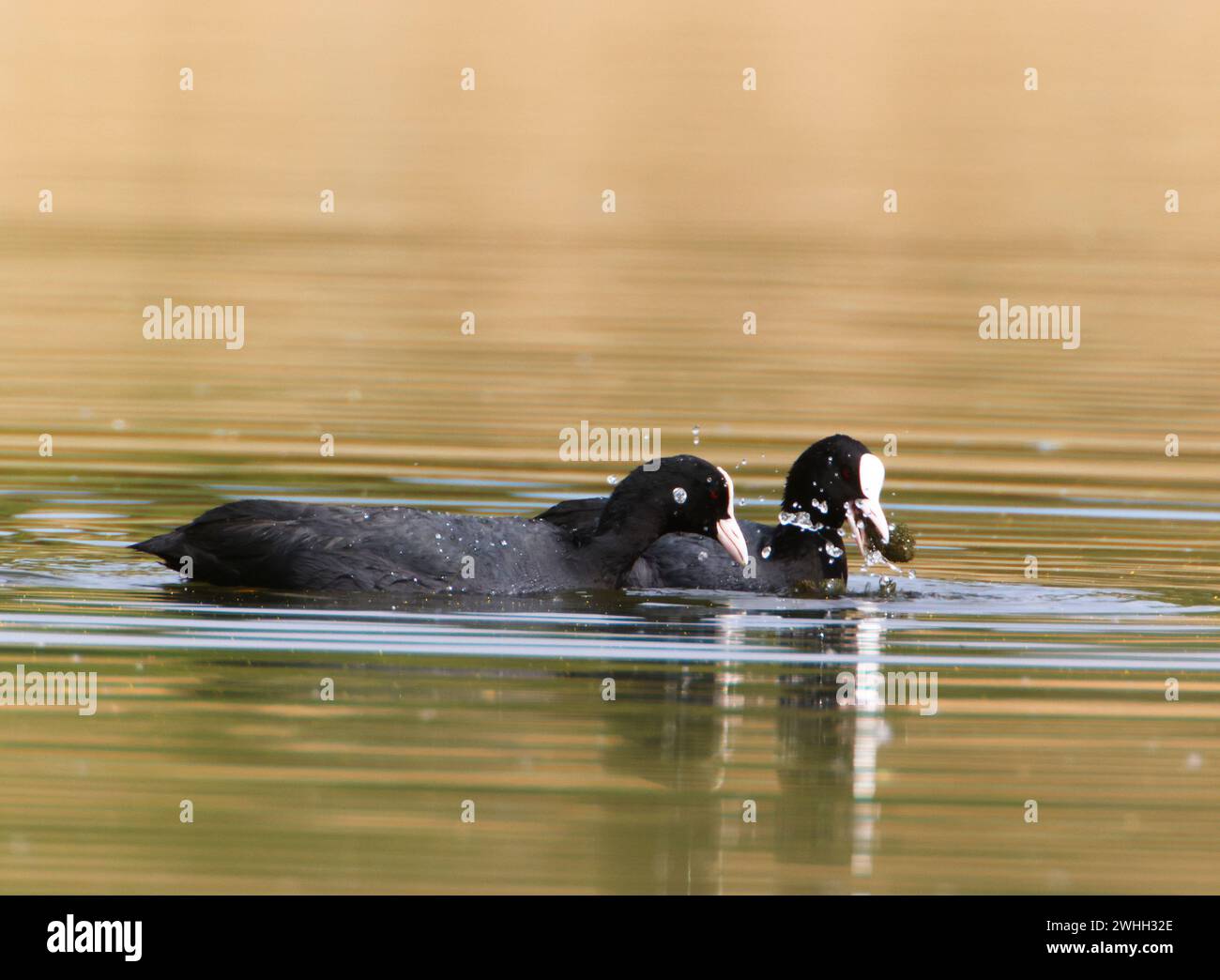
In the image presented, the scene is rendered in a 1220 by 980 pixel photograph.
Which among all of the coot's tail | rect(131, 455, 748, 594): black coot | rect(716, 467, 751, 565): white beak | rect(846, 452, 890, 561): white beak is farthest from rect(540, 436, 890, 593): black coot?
the coot's tail

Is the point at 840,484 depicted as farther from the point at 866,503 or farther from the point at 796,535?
the point at 796,535

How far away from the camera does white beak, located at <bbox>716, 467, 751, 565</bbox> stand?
14478 millimetres

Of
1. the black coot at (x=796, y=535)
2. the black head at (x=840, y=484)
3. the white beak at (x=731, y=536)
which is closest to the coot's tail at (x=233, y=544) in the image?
the black coot at (x=796, y=535)

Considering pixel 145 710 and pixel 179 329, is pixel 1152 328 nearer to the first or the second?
pixel 179 329

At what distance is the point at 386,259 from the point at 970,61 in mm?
31878

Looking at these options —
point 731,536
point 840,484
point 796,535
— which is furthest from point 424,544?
point 840,484

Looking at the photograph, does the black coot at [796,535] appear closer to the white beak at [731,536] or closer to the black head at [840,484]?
the black head at [840,484]

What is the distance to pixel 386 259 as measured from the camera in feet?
98.8

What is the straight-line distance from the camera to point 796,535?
1513 centimetres

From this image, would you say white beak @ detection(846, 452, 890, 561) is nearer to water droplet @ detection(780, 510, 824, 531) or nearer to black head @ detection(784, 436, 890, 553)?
black head @ detection(784, 436, 890, 553)

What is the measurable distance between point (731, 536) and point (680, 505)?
1.11 feet

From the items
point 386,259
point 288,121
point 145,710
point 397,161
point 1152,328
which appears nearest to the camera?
point 145,710

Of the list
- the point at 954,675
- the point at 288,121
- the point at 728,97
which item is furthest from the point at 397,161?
the point at 954,675

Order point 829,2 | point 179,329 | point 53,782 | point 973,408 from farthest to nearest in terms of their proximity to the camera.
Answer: point 829,2 < point 179,329 < point 973,408 < point 53,782
